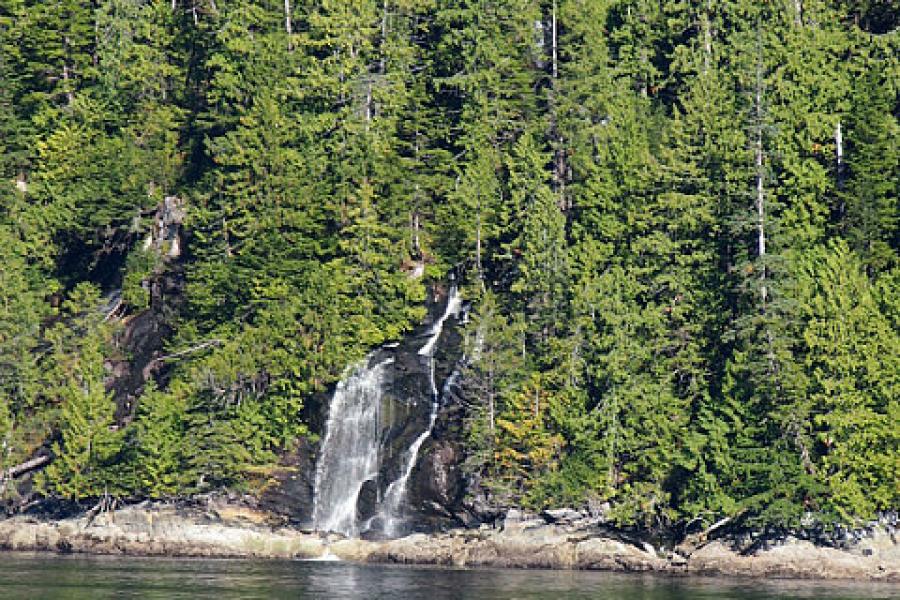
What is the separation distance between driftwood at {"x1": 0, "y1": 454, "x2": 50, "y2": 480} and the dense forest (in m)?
0.16

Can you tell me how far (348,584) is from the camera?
211 ft

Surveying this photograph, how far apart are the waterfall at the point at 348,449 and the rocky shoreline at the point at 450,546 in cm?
163

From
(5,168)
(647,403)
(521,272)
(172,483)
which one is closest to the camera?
(647,403)

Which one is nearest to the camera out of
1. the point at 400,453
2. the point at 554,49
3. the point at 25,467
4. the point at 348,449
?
the point at 400,453

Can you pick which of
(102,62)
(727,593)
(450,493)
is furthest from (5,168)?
(727,593)

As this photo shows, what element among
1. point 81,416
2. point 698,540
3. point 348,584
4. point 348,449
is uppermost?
Result: point 81,416

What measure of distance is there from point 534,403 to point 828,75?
24.5m

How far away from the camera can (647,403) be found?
74938 mm

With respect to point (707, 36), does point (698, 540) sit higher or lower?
lower

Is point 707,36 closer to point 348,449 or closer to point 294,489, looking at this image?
point 348,449

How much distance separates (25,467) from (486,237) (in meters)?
27.1

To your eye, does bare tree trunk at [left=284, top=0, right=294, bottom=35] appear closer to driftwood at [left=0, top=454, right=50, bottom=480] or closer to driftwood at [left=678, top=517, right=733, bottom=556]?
driftwood at [left=0, top=454, right=50, bottom=480]

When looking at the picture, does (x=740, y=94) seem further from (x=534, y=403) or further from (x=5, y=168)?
(x=5, y=168)

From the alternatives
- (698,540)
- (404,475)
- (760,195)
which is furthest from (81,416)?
(760,195)
